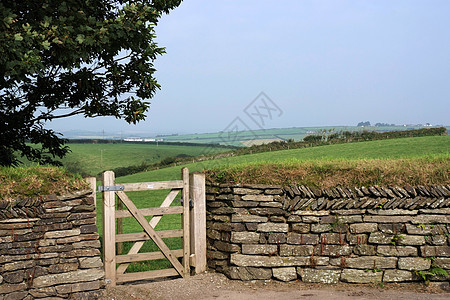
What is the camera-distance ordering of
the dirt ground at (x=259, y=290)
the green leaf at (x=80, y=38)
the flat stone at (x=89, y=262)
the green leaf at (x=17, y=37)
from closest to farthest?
the flat stone at (x=89, y=262)
the dirt ground at (x=259, y=290)
the green leaf at (x=17, y=37)
the green leaf at (x=80, y=38)

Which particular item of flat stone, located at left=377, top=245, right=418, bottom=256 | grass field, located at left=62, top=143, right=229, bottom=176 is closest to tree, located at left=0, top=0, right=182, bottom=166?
flat stone, located at left=377, top=245, right=418, bottom=256

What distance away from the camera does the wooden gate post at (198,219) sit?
8.91 meters

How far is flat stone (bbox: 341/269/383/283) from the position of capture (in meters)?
8.46

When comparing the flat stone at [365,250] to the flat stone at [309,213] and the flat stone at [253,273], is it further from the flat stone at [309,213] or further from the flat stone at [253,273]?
the flat stone at [253,273]

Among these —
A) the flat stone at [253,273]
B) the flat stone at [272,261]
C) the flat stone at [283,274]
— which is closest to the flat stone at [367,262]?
the flat stone at [272,261]

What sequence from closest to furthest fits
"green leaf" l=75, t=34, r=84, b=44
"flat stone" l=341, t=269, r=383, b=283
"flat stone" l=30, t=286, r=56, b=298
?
"flat stone" l=30, t=286, r=56, b=298
"flat stone" l=341, t=269, r=383, b=283
"green leaf" l=75, t=34, r=84, b=44

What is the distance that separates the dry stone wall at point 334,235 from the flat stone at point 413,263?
2 cm

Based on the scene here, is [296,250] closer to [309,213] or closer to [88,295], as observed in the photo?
[309,213]

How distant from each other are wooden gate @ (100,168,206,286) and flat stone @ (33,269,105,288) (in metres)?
0.71

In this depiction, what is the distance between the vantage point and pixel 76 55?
9102 mm

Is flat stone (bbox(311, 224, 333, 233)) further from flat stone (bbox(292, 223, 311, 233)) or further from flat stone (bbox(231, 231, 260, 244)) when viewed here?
flat stone (bbox(231, 231, 260, 244))

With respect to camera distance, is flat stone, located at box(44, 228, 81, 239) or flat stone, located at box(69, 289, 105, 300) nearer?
flat stone, located at box(44, 228, 81, 239)

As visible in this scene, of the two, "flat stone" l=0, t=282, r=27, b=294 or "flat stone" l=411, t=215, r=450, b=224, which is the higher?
"flat stone" l=411, t=215, r=450, b=224

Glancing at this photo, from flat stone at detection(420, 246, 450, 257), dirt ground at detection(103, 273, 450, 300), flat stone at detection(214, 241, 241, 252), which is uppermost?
flat stone at detection(214, 241, 241, 252)
